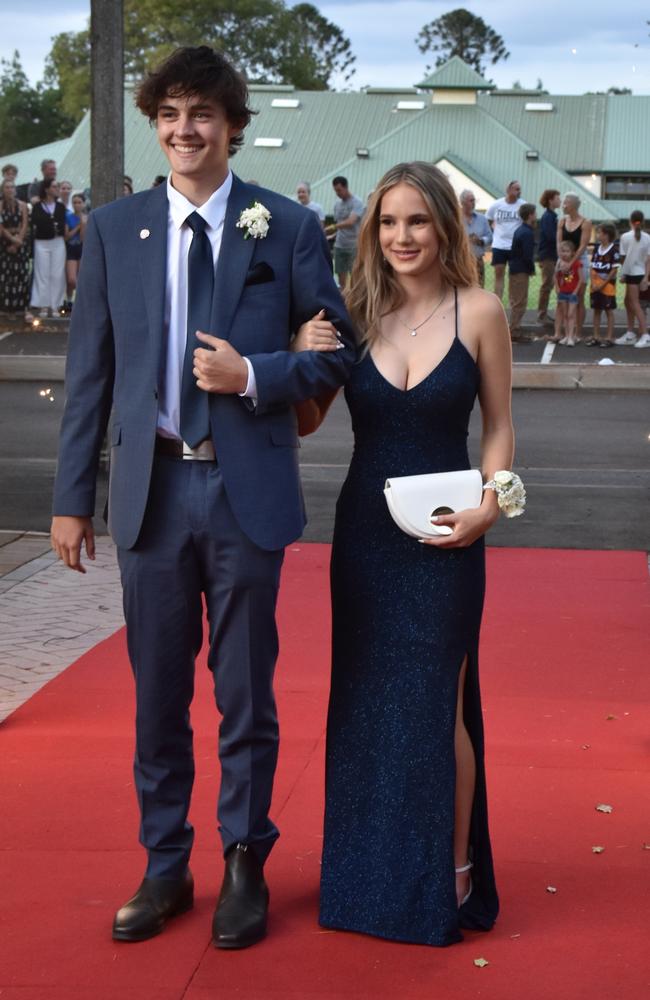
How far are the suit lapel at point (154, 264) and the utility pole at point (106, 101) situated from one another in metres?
7.21

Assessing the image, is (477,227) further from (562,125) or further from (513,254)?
(562,125)

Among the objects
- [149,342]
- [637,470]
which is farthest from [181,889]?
[637,470]

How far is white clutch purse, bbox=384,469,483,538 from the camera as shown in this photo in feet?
12.1

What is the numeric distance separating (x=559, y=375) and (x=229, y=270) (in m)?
14.8

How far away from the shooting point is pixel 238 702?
12.5 feet

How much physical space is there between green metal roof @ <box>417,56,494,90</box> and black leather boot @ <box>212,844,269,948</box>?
229ft

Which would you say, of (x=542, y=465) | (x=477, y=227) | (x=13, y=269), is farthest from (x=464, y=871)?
(x=13, y=269)

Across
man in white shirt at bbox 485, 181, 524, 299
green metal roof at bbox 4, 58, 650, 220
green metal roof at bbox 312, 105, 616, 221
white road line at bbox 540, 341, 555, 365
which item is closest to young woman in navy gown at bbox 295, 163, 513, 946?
white road line at bbox 540, 341, 555, 365

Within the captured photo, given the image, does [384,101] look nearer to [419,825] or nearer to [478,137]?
[478,137]

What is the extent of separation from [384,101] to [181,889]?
246 ft

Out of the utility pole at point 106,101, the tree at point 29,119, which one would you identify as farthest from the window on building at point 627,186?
the utility pole at point 106,101

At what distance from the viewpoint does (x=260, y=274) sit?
372 cm

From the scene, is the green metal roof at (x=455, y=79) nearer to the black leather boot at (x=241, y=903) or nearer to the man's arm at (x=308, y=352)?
the man's arm at (x=308, y=352)

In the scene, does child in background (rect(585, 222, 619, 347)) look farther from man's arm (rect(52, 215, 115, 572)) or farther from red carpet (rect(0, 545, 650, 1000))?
man's arm (rect(52, 215, 115, 572))
